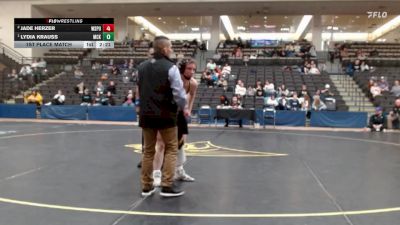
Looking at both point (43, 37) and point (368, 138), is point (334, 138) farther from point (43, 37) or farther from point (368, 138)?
point (43, 37)

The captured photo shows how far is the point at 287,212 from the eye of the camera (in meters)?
4.44

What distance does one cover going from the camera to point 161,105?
4906mm

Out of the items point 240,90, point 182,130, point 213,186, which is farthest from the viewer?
point 240,90

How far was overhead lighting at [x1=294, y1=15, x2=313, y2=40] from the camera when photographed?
31.9 metres

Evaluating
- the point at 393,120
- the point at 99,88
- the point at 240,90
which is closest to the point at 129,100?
the point at 99,88

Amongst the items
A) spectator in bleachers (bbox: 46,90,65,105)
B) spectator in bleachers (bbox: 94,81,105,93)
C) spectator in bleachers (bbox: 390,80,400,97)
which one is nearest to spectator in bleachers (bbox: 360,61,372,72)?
spectator in bleachers (bbox: 390,80,400,97)

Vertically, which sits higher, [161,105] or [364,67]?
[364,67]

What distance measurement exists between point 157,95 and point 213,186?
1.55 meters

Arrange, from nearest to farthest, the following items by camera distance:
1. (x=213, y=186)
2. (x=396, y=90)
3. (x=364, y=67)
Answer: (x=213, y=186), (x=396, y=90), (x=364, y=67)

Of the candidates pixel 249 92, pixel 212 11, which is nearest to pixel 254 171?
pixel 249 92

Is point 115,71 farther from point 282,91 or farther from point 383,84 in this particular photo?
point 383,84

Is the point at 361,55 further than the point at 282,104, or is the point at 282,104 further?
the point at 361,55

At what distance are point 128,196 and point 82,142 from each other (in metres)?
5.64

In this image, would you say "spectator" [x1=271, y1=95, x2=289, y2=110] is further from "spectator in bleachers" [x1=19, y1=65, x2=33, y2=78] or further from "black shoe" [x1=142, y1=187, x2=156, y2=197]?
"spectator in bleachers" [x1=19, y1=65, x2=33, y2=78]
